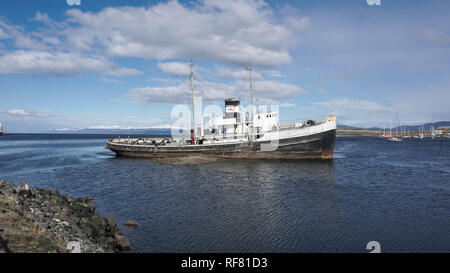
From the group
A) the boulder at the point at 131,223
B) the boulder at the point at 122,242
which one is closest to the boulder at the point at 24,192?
the boulder at the point at 131,223

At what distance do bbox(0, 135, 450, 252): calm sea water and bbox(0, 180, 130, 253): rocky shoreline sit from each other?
5.00 ft

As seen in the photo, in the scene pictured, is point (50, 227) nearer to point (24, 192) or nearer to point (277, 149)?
point (24, 192)

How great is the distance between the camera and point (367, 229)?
15.5 metres

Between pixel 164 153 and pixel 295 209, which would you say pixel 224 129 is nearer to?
pixel 164 153

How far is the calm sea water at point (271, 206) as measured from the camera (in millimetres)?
13844

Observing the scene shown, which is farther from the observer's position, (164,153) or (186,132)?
(186,132)

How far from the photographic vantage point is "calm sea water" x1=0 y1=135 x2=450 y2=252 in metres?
13.8

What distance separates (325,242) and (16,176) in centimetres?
3911

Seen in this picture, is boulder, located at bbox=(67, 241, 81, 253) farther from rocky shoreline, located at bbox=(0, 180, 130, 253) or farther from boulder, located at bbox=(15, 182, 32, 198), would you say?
boulder, located at bbox=(15, 182, 32, 198)

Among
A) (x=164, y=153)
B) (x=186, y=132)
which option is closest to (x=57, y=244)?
(x=164, y=153)

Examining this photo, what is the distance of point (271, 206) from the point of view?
20.1 meters

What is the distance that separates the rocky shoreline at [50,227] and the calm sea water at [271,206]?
1.53 meters

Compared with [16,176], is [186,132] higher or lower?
higher

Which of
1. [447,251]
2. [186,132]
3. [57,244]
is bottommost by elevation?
[447,251]
